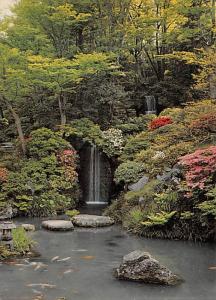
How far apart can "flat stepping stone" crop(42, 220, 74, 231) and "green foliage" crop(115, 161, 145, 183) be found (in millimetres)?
2784

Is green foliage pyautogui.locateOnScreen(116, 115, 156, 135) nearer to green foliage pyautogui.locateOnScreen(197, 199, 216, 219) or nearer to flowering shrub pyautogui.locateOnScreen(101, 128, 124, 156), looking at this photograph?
flowering shrub pyautogui.locateOnScreen(101, 128, 124, 156)

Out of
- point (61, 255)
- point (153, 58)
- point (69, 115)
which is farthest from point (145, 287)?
point (153, 58)

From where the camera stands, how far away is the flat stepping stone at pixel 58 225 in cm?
1302

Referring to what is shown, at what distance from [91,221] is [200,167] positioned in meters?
4.04

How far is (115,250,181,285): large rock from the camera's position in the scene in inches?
325

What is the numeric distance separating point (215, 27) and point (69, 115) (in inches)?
333

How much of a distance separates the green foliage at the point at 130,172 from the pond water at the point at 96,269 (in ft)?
9.78

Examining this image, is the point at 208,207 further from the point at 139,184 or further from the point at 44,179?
the point at 44,179

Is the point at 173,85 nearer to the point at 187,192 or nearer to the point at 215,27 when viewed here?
the point at 215,27

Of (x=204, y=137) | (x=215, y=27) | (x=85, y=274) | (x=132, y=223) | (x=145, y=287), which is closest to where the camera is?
(x=145, y=287)

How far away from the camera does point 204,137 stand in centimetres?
1438

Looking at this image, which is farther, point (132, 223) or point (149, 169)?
point (149, 169)

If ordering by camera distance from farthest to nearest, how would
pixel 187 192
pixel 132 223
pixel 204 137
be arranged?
pixel 204 137 → pixel 132 223 → pixel 187 192

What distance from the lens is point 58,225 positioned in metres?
13.1
